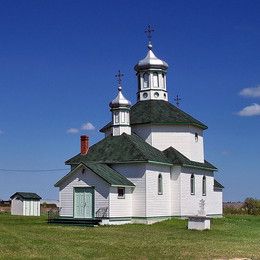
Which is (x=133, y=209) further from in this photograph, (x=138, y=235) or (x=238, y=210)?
(x=238, y=210)

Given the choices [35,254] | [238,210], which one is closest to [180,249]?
[35,254]

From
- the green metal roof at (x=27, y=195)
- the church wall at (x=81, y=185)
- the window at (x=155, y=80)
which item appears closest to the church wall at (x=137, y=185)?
the church wall at (x=81, y=185)

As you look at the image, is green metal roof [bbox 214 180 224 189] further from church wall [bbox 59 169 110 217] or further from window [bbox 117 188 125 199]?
church wall [bbox 59 169 110 217]

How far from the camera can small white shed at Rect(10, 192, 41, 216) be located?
58.8 meters

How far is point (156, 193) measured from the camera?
131 ft

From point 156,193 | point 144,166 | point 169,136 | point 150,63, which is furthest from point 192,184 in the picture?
point 150,63

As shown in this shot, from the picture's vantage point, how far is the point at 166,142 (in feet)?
143

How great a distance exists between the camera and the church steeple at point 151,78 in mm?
47969

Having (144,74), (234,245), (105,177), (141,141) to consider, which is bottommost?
(234,245)

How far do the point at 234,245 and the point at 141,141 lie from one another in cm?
1945

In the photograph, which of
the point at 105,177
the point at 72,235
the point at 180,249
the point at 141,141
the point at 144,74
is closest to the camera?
the point at 180,249

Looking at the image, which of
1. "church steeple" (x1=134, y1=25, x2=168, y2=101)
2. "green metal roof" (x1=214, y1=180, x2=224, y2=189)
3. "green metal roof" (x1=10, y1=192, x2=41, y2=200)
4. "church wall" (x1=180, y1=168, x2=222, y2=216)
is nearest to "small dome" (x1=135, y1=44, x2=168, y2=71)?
"church steeple" (x1=134, y1=25, x2=168, y2=101)

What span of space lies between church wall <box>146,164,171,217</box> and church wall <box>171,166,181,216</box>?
0.97ft

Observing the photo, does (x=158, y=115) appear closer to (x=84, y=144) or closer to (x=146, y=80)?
(x=146, y=80)
